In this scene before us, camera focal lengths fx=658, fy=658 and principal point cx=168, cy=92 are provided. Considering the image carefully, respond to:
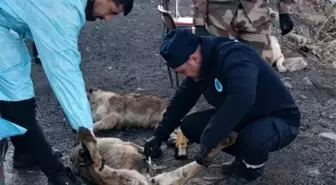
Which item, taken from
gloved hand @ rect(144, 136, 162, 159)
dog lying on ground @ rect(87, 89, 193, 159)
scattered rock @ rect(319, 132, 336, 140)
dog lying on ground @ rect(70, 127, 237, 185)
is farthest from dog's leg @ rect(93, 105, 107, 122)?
scattered rock @ rect(319, 132, 336, 140)

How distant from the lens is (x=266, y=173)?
17.1 ft

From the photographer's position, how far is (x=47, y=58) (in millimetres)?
3922

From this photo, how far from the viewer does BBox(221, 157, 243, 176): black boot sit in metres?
4.94

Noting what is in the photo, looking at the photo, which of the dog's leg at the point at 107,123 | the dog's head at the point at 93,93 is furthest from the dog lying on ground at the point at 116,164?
the dog's head at the point at 93,93

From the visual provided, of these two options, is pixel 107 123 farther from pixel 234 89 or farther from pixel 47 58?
pixel 47 58

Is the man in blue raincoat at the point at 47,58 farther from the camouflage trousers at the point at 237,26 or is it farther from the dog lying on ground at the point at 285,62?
the dog lying on ground at the point at 285,62

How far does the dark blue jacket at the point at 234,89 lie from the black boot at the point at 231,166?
374mm

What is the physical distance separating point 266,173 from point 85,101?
1.85 meters

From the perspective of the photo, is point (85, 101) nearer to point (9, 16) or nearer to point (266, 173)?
point (9, 16)

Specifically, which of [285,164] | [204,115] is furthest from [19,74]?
[285,164]

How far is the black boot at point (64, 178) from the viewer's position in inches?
189

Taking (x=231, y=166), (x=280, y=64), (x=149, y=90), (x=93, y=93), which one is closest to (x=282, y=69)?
(x=280, y=64)

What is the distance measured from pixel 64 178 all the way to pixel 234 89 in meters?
1.47

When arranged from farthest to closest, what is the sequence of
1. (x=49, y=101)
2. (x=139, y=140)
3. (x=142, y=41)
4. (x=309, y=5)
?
(x=309, y=5)
(x=142, y=41)
(x=49, y=101)
(x=139, y=140)
